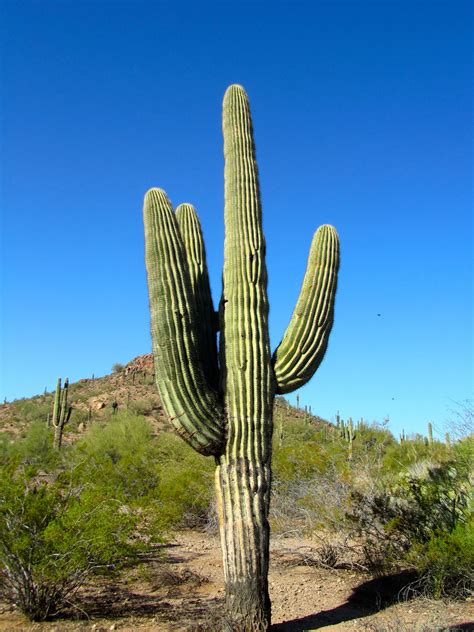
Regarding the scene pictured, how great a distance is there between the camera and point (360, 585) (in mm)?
7812

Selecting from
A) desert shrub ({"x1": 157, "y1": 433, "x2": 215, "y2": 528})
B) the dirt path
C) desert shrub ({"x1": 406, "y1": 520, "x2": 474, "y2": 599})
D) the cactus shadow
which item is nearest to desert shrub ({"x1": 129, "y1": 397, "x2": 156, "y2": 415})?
desert shrub ({"x1": 157, "y1": 433, "x2": 215, "y2": 528})

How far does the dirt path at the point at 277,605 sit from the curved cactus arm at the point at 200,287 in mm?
2786

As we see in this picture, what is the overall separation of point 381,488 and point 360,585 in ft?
4.59

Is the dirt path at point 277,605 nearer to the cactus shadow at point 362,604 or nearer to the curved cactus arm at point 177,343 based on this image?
the cactus shadow at point 362,604

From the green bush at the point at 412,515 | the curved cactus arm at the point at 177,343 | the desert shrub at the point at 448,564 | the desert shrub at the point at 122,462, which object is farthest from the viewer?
the desert shrub at the point at 122,462

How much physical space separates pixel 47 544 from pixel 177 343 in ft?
9.27

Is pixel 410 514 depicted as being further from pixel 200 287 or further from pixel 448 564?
pixel 200 287

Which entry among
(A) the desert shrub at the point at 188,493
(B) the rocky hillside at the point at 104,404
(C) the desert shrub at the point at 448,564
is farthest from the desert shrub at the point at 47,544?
(B) the rocky hillside at the point at 104,404

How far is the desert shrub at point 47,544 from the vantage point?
20.7 ft

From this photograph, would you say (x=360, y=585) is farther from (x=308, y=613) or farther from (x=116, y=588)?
(x=116, y=588)

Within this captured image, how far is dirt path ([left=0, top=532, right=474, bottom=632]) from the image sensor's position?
20.0 feet

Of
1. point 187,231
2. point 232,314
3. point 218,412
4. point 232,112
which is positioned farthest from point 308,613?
point 232,112

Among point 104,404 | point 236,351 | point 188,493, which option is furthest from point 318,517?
point 104,404

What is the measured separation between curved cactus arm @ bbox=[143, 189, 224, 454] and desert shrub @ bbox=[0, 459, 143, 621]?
176 cm
